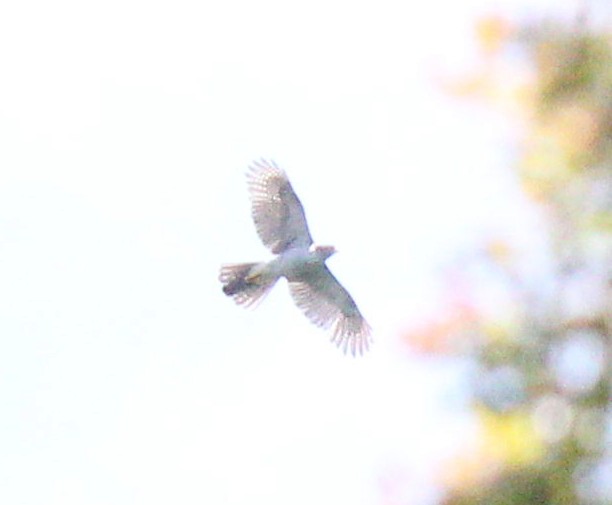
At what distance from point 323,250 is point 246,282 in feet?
1.98

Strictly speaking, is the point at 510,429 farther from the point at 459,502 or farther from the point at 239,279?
the point at 239,279

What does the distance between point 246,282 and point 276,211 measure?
572 millimetres

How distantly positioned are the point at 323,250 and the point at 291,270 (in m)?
0.26

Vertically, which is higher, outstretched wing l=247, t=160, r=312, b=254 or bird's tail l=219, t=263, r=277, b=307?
outstretched wing l=247, t=160, r=312, b=254

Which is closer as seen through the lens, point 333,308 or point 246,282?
point 246,282

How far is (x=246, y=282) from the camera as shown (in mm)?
12656

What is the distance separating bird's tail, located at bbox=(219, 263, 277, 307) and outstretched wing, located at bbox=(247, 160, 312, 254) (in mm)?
246

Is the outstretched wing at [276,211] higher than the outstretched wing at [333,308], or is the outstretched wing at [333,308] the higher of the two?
the outstretched wing at [276,211]

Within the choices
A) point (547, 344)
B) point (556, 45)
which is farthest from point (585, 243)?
point (556, 45)

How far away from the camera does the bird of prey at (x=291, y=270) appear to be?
41.6 feet

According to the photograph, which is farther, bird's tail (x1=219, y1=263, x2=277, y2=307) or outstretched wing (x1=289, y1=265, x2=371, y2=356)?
outstretched wing (x1=289, y1=265, x2=371, y2=356)

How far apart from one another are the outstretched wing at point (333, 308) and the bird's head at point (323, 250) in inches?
7.6

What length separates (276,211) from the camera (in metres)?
12.9

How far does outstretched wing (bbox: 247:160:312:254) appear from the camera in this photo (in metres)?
12.8
